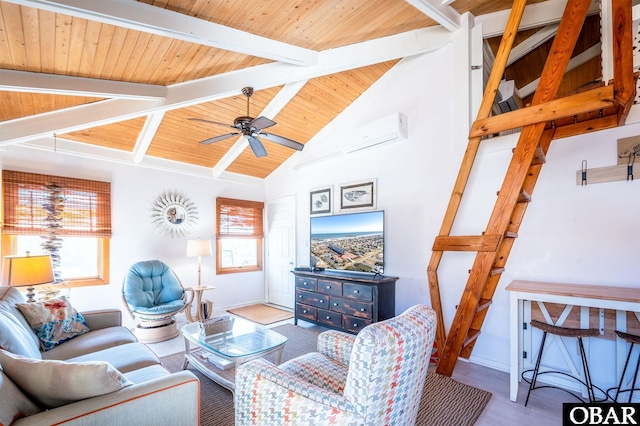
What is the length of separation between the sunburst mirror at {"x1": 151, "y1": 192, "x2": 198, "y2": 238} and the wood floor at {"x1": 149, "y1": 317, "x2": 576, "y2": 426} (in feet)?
14.0

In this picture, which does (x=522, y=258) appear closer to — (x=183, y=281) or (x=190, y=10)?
(x=190, y=10)

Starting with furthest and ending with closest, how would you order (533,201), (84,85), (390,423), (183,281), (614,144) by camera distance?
(183,281) → (533,201) → (84,85) → (614,144) → (390,423)

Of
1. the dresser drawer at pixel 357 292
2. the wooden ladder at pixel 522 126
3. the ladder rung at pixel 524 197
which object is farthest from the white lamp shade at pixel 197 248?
the ladder rung at pixel 524 197

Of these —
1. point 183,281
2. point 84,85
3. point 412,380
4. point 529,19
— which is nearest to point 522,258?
point 412,380

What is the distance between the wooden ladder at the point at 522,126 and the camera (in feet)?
6.64

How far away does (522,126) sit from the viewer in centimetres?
236

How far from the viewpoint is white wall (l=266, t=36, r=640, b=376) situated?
2451 mm

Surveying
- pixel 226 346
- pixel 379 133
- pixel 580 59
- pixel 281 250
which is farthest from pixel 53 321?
pixel 580 59

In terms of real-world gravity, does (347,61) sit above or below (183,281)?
above

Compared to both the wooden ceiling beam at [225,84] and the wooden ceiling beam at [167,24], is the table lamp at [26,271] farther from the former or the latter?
the wooden ceiling beam at [167,24]

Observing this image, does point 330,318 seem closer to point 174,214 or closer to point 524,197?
point 524,197

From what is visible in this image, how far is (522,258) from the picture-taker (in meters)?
2.85

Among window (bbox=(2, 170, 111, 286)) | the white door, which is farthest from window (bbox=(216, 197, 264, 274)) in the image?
window (bbox=(2, 170, 111, 286))

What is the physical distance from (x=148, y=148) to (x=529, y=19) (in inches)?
192
